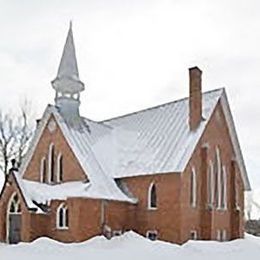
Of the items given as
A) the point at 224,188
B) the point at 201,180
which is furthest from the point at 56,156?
Answer: the point at 224,188

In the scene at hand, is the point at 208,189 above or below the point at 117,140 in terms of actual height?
below

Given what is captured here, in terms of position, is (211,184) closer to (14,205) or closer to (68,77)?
(14,205)

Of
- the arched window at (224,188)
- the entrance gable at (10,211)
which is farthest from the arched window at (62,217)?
the arched window at (224,188)

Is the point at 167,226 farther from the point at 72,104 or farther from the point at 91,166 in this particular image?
the point at 72,104

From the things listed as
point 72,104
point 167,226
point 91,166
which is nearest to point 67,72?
point 72,104

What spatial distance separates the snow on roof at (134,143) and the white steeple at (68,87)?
1.25 metres

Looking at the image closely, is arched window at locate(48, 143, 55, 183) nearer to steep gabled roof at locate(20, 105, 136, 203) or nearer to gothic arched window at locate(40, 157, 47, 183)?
gothic arched window at locate(40, 157, 47, 183)

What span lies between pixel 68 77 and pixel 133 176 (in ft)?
30.2

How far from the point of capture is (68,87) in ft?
129

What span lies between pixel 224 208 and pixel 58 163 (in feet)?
34.3

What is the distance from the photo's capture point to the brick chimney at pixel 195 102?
34156 mm

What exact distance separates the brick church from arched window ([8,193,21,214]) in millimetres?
56

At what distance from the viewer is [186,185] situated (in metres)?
32.2

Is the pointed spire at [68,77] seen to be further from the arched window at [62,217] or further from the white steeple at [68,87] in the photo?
the arched window at [62,217]
